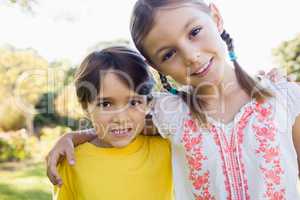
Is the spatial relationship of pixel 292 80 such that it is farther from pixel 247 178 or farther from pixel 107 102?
pixel 107 102

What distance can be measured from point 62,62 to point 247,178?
7698 mm

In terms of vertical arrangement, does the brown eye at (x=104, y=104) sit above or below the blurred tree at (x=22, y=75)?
below

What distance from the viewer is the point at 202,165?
1.62m

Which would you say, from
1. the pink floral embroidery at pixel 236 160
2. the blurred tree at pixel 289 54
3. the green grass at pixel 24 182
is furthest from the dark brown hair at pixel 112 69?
the blurred tree at pixel 289 54

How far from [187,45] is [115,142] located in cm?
44

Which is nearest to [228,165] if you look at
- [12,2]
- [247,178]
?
[247,178]

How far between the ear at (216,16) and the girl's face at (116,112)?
1.31 ft

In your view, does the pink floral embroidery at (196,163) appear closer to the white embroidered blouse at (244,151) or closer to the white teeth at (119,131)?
the white embroidered blouse at (244,151)

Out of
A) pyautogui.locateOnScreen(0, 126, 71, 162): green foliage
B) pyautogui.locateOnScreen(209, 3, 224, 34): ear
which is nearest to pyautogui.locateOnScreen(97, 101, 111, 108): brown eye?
A: pyautogui.locateOnScreen(209, 3, 224, 34): ear

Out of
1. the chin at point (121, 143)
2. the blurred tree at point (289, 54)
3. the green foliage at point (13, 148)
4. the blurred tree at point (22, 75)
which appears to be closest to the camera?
the chin at point (121, 143)

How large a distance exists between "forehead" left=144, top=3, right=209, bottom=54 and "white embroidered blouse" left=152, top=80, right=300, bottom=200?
1.08 feet

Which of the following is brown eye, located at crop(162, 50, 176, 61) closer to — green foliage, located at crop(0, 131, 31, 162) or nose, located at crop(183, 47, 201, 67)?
nose, located at crop(183, 47, 201, 67)

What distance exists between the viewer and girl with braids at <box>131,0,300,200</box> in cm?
153

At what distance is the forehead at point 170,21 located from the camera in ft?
4.93
